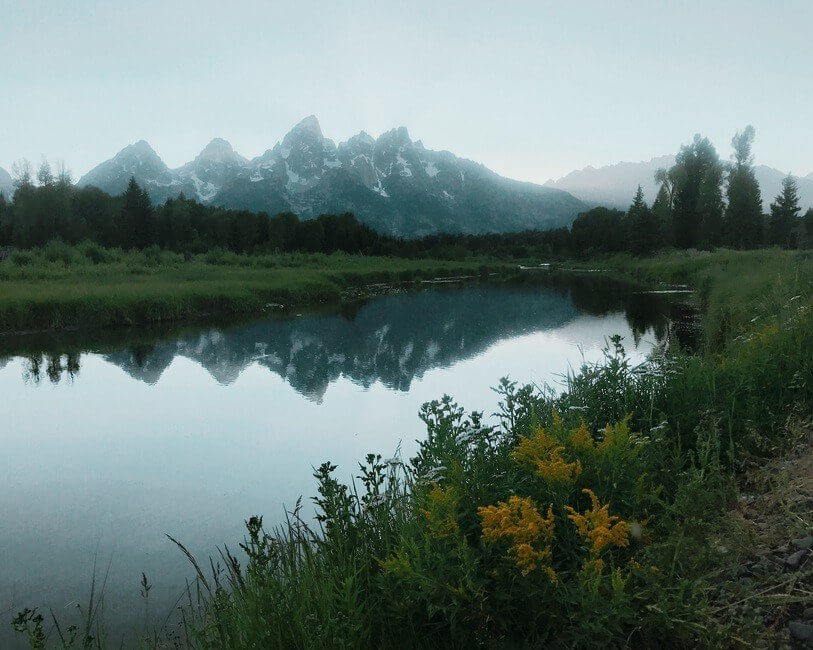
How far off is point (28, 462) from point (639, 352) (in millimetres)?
12533

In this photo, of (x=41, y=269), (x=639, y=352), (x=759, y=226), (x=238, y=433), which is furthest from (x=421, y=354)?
(x=759, y=226)

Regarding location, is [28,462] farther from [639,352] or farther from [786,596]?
[639,352]

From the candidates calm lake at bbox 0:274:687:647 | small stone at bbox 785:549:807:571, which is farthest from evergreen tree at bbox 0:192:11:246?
small stone at bbox 785:549:807:571

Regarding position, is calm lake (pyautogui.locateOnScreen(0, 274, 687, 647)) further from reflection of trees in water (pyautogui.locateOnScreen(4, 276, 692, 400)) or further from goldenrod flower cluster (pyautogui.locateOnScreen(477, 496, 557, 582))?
goldenrod flower cluster (pyautogui.locateOnScreen(477, 496, 557, 582))

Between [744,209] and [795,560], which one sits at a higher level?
[744,209]

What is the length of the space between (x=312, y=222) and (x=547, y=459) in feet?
295

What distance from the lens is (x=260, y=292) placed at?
93.2 feet

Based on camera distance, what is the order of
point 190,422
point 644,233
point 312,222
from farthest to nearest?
point 312,222
point 644,233
point 190,422

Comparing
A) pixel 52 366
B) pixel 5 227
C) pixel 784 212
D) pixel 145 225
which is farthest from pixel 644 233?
pixel 5 227

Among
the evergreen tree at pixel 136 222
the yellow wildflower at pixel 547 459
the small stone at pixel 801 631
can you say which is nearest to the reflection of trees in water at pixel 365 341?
the yellow wildflower at pixel 547 459

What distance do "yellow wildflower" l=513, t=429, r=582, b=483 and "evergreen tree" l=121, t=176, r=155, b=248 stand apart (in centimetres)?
6775

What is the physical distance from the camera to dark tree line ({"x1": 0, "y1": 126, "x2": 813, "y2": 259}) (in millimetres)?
59656

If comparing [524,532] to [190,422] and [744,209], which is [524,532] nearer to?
[190,422]

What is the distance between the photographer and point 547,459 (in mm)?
3652
